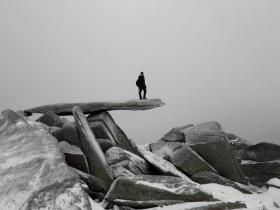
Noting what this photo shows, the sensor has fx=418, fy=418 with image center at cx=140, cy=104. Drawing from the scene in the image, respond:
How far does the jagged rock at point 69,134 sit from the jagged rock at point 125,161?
1.69m

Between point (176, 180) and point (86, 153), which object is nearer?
point (176, 180)

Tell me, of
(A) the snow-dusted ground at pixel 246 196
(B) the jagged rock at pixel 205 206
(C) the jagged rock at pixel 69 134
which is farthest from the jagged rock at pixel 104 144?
(B) the jagged rock at pixel 205 206

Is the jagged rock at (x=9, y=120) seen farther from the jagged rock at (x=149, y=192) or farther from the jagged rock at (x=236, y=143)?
the jagged rock at (x=236, y=143)

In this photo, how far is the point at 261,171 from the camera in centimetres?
2462

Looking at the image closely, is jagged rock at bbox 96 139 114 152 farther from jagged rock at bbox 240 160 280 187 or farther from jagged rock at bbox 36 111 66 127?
jagged rock at bbox 240 160 280 187

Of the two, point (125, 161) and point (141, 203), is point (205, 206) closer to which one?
point (141, 203)

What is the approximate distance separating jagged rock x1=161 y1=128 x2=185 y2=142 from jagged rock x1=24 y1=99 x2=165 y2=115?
293 cm

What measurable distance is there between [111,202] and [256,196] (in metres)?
8.29

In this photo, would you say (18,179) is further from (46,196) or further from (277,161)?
(277,161)

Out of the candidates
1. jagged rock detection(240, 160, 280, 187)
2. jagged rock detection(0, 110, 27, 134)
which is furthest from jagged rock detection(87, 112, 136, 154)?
jagged rock detection(240, 160, 280, 187)

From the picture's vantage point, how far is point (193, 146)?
23609mm

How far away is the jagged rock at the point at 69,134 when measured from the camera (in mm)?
21156

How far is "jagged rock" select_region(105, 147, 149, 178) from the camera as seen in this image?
64.8 ft

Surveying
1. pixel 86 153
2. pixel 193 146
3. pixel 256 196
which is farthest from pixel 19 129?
pixel 256 196
